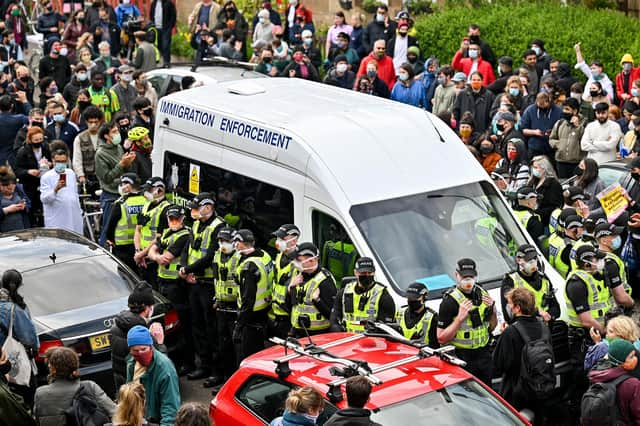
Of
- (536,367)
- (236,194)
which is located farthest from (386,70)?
(536,367)

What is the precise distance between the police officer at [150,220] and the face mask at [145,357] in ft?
14.8

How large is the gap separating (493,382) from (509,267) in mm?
1379

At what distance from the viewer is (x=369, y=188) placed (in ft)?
37.3

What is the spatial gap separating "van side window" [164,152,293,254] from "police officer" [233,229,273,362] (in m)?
0.64

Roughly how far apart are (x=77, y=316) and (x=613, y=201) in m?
6.28

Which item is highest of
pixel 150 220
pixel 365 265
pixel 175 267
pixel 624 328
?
pixel 624 328

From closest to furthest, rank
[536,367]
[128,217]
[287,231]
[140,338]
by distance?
[140,338], [536,367], [287,231], [128,217]

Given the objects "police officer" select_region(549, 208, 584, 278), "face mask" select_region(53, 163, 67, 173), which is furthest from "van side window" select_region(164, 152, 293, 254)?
"police officer" select_region(549, 208, 584, 278)

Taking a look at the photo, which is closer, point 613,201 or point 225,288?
point 225,288

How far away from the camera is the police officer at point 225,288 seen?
11.8 meters

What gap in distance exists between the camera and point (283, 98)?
43.9 ft

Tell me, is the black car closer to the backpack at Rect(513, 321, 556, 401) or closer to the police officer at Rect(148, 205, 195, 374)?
the police officer at Rect(148, 205, 195, 374)

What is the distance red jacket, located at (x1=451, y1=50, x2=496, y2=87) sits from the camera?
19797 mm

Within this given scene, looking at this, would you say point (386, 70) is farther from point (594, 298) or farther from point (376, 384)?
point (376, 384)
